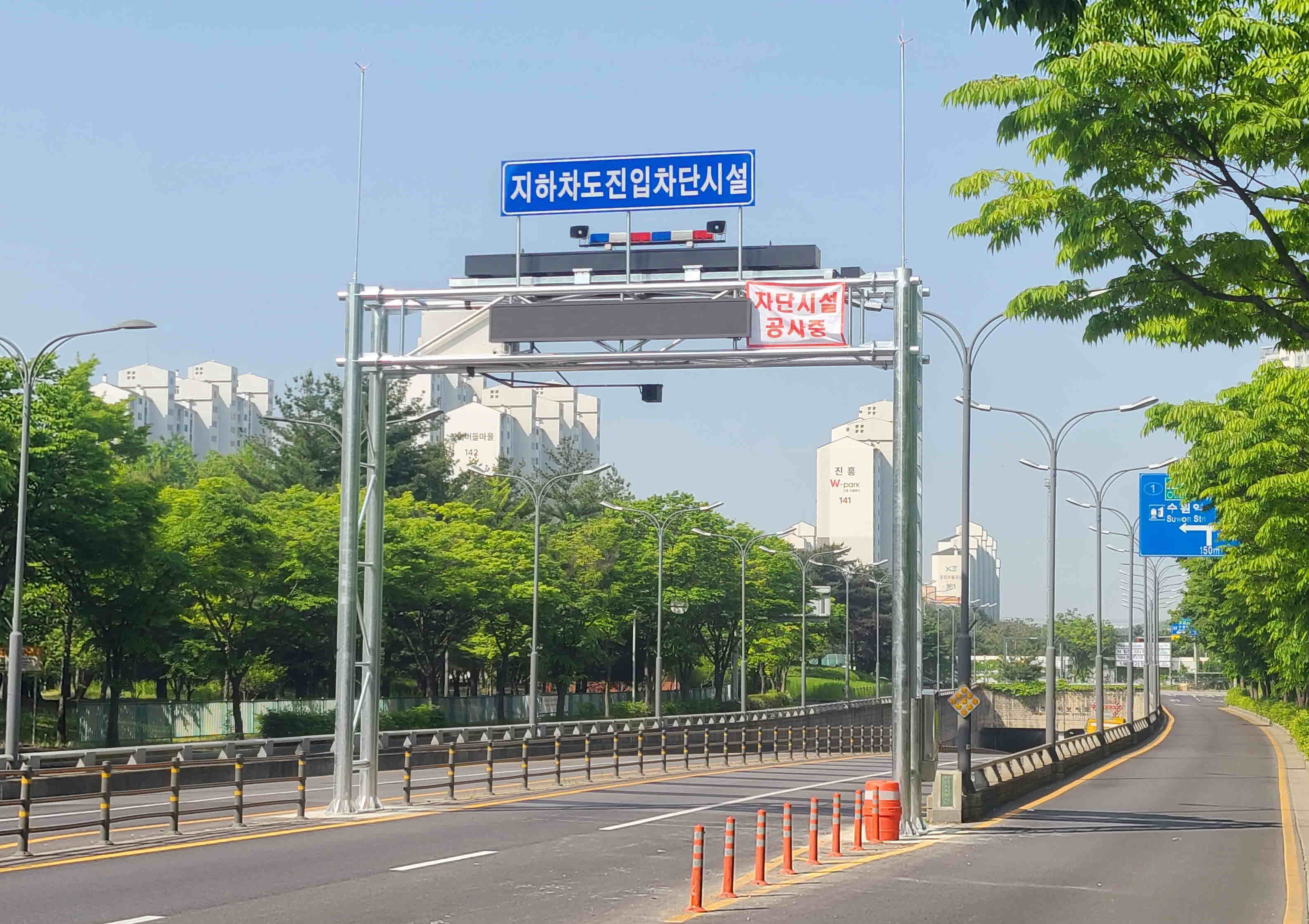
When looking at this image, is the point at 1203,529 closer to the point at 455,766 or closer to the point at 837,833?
the point at 455,766

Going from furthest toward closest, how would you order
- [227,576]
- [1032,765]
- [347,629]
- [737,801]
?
[227,576], [1032,765], [737,801], [347,629]

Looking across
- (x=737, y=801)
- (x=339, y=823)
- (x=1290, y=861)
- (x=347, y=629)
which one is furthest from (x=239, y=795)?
(x=1290, y=861)

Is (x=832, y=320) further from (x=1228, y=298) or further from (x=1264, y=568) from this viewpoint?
(x=1264, y=568)

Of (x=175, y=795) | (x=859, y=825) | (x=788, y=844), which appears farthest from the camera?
(x=859, y=825)

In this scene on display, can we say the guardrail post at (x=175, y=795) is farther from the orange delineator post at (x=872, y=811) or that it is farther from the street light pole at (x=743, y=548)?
the street light pole at (x=743, y=548)

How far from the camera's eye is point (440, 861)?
60.9ft

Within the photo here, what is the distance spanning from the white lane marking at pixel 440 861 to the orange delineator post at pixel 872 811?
219 inches

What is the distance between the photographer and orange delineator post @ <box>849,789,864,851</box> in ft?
69.1

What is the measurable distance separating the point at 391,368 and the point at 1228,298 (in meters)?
14.9

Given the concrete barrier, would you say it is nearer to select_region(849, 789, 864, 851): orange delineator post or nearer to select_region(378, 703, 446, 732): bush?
select_region(849, 789, 864, 851): orange delineator post

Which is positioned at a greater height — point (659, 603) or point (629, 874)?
point (659, 603)

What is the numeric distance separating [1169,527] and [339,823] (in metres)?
31.4

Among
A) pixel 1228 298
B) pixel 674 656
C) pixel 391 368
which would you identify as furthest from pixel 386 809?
pixel 674 656

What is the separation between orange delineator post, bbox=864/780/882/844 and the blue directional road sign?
2725 centimetres
